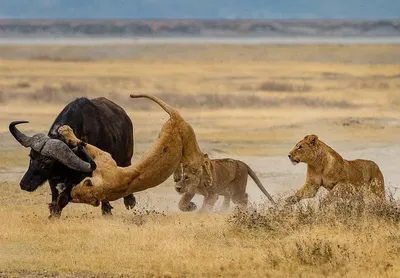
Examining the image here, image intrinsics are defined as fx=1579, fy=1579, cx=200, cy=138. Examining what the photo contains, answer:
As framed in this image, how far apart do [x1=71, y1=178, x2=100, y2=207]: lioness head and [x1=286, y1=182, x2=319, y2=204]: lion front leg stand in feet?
11.1

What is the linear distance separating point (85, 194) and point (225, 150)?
48.7 feet

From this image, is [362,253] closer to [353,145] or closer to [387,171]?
[387,171]

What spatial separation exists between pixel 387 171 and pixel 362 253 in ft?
35.2

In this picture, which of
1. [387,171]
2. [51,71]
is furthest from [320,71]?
[387,171]

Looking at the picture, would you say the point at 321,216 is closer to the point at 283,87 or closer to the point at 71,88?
the point at 71,88

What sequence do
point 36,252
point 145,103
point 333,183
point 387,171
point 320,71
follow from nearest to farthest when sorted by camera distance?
point 36,252 < point 333,183 < point 387,171 < point 145,103 < point 320,71

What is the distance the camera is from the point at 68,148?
55.2 feet

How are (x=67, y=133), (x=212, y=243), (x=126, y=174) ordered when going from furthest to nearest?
(x=67, y=133) → (x=212, y=243) → (x=126, y=174)

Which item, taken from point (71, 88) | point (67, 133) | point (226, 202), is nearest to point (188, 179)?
point (67, 133)

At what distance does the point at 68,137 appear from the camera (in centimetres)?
1645

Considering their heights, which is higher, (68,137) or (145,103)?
(68,137)

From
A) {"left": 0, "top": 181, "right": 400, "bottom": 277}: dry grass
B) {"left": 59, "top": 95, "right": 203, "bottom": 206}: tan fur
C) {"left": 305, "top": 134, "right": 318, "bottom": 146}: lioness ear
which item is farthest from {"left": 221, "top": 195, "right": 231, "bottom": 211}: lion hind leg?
{"left": 59, "top": 95, "right": 203, "bottom": 206}: tan fur

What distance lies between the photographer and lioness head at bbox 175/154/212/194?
16.4 m

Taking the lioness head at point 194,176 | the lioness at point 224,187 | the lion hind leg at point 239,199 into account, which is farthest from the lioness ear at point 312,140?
the lion hind leg at point 239,199
